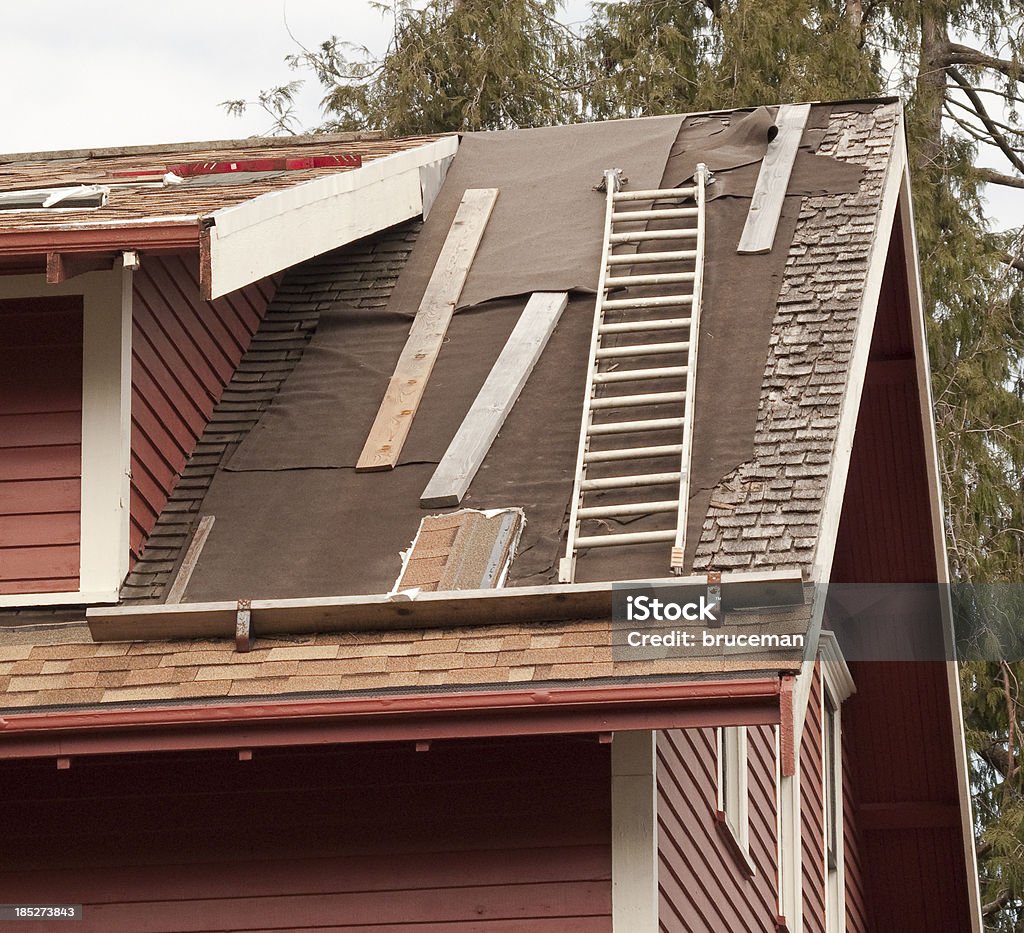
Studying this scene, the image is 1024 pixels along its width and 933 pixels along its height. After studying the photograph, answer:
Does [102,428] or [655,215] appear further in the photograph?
[655,215]

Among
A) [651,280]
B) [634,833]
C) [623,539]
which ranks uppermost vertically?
[651,280]

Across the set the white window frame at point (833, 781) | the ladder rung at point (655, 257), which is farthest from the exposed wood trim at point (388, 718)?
the white window frame at point (833, 781)

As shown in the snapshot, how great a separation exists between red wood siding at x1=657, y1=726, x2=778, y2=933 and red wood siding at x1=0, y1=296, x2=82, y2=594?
278cm

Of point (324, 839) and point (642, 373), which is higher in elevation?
point (642, 373)

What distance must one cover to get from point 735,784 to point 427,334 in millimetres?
2975

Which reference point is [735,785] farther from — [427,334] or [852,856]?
[852,856]

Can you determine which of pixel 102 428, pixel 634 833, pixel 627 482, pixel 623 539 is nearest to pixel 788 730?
pixel 634 833

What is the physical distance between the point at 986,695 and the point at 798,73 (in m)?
7.27

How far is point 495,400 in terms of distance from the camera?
8.42m

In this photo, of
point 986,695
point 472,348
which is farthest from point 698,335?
point 986,695

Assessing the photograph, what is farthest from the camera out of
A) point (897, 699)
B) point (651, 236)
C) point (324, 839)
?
point (897, 699)

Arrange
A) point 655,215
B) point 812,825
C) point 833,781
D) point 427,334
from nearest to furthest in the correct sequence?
1. point 427,334
2. point 655,215
3. point 812,825
4. point 833,781

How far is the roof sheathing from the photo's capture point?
7.13m

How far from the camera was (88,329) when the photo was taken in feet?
25.7
